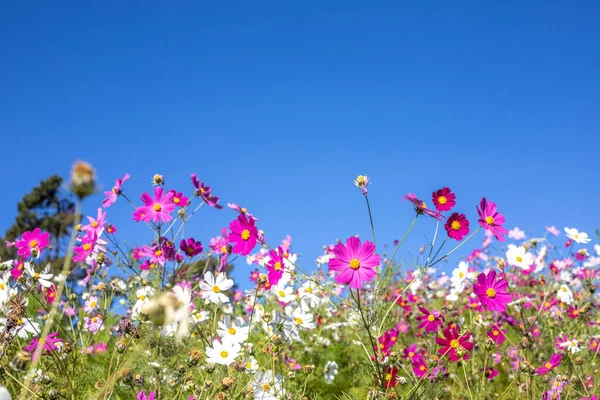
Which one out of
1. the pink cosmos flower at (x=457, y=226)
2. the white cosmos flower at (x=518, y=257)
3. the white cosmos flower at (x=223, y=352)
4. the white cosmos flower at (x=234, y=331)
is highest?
the white cosmos flower at (x=518, y=257)

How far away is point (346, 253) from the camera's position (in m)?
2.05

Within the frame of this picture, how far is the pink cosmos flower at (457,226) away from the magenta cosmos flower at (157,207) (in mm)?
1410

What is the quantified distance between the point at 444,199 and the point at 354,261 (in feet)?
1.73

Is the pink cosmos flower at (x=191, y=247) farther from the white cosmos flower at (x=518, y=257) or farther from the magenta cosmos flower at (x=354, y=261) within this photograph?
the white cosmos flower at (x=518, y=257)

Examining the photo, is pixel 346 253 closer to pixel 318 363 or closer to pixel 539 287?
pixel 318 363

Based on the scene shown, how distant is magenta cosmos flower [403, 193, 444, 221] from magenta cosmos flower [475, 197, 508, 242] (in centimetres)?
24

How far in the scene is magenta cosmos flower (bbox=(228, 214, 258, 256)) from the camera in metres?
2.32

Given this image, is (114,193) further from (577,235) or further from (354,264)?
(577,235)

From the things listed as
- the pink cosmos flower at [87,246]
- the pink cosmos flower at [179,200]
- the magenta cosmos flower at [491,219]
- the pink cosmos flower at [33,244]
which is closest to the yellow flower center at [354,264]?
the magenta cosmos flower at [491,219]

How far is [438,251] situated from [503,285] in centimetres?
31

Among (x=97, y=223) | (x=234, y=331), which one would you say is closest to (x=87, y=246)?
(x=97, y=223)

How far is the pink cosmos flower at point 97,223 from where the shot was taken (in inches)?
124

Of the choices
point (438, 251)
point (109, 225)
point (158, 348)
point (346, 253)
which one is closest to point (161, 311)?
point (346, 253)

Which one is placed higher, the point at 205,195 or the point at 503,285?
the point at 205,195
